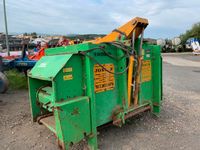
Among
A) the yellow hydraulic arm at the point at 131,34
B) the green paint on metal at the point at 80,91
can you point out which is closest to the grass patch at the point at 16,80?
the green paint on metal at the point at 80,91

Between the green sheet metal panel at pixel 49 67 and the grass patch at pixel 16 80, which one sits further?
the grass patch at pixel 16 80

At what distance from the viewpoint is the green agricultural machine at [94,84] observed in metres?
2.13

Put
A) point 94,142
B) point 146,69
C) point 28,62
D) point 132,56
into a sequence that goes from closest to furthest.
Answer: point 94,142 < point 132,56 < point 146,69 < point 28,62

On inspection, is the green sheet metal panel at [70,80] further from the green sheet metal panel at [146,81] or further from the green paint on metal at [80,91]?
the green sheet metal panel at [146,81]

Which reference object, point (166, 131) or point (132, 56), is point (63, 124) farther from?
point (166, 131)

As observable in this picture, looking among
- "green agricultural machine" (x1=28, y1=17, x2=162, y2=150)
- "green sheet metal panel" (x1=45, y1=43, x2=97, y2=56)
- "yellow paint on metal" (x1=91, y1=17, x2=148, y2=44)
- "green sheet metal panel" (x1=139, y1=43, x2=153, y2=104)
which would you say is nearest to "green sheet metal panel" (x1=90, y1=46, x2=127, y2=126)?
"green agricultural machine" (x1=28, y1=17, x2=162, y2=150)

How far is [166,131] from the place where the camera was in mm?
2938

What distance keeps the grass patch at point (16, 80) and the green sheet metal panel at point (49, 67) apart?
3301 mm

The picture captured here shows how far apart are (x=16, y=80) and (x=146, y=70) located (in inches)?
171

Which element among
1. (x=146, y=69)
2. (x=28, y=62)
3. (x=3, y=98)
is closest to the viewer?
(x=146, y=69)

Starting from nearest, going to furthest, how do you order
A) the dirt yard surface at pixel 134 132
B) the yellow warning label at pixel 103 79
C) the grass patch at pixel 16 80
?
1. the yellow warning label at pixel 103 79
2. the dirt yard surface at pixel 134 132
3. the grass patch at pixel 16 80

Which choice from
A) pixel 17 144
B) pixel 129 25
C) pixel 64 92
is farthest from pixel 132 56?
pixel 17 144

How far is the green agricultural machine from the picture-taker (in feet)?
6.98

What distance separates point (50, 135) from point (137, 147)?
1.28 meters
